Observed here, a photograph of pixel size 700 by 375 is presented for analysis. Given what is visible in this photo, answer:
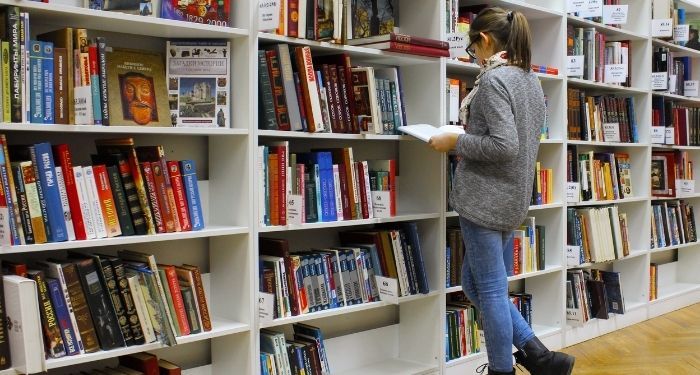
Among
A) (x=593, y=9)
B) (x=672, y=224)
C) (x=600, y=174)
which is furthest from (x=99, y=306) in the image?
(x=672, y=224)

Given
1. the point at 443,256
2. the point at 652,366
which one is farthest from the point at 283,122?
the point at 652,366

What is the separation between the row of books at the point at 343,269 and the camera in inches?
104

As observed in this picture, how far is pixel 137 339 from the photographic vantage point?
2203 millimetres

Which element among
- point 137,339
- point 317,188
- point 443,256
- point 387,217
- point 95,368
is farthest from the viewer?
point 443,256

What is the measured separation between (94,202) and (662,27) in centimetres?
375

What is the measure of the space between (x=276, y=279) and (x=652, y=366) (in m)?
2.07

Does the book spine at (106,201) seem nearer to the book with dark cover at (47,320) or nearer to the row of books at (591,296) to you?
the book with dark cover at (47,320)

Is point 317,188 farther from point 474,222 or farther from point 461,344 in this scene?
point 461,344

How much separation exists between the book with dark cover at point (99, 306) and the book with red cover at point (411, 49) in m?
1.34

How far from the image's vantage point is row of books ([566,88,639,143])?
13.3 feet

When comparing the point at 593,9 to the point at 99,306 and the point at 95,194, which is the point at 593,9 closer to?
the point at 95,194

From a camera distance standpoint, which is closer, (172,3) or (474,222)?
(172,3)

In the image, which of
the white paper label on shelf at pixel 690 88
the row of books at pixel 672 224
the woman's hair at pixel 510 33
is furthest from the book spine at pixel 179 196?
the white paper label on shelf at pixel 690 88

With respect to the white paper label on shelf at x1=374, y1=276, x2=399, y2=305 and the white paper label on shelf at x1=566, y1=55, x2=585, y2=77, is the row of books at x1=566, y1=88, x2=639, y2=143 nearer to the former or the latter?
the white paper label on shelf at x1=566, y1=55, x2=585, y2=77
